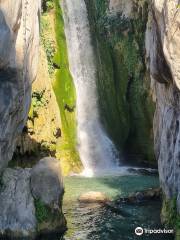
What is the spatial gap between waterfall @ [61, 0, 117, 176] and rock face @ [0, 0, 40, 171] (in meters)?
9.87

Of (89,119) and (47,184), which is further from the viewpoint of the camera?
(89,119)

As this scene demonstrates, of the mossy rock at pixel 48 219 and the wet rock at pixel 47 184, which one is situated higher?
the wet rock at pixel 47 184

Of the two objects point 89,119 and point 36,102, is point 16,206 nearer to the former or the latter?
point 36,102

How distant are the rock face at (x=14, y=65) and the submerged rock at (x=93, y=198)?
157 inches

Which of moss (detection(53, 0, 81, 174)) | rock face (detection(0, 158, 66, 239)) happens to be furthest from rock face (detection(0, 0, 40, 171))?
moss (detection(53, 0, 81, 174))

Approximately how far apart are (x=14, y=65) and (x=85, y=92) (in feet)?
45.3

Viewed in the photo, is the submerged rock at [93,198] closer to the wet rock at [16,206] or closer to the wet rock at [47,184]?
the wet rock at [47,184]

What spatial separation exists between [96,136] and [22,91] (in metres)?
12.1

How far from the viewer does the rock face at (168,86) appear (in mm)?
11625

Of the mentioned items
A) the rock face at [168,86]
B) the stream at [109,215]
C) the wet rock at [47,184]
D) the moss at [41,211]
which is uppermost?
the rock face at [168,86]

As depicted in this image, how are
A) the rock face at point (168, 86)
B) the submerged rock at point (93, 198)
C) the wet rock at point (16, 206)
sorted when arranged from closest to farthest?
the rock face at point (168, 86) < the wet rock at point (16, 206) < the submerged rock at point (93, 198)

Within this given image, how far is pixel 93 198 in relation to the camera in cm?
1695


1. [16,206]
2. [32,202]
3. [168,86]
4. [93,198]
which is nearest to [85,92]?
[93,198]

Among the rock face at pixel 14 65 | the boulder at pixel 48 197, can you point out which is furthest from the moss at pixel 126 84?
the boulder at pixel 48 197
